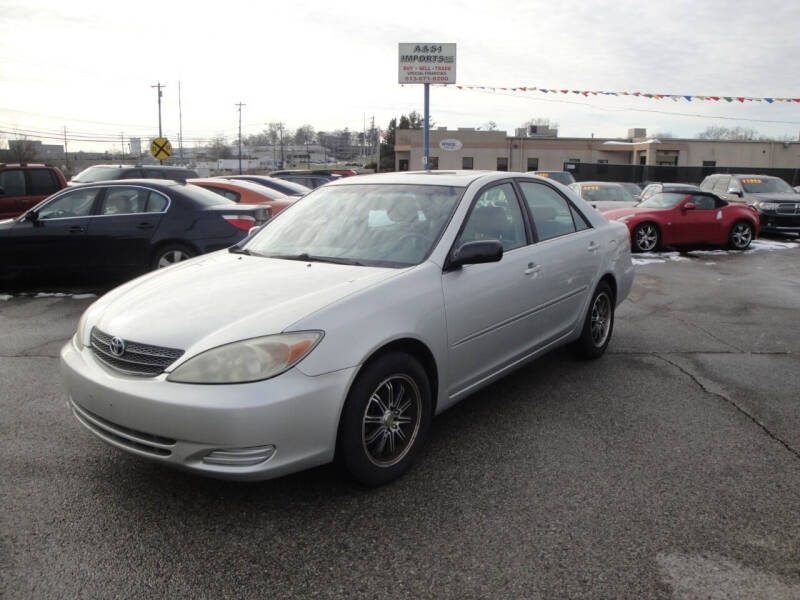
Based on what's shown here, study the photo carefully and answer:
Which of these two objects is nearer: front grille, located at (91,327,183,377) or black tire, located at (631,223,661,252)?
front grille, located at (91,327,183,377)

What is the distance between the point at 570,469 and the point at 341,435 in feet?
4.35

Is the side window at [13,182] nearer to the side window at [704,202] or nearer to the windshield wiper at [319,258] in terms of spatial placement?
the windshield wiper at [319,258]

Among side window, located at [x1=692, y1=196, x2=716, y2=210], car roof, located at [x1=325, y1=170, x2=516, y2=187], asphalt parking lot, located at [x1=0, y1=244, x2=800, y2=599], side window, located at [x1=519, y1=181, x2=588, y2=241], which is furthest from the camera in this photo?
side window, located at [x1=692, y1=196, x2=716, y2=210]

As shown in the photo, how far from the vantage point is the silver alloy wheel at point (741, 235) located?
1434 centimetres

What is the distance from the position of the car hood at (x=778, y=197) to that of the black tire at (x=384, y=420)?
1637 cm

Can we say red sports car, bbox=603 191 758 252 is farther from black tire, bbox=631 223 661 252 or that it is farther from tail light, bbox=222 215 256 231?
tail light, bbox=222 215 256 231

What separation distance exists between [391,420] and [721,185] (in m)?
18.8

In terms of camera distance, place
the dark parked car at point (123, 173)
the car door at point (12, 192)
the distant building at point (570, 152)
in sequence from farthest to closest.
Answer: the distant building at point (570, 152) → the dark parked car at point (123, 173) → the car door at point (12, 192)

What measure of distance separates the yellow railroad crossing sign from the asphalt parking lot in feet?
68.4

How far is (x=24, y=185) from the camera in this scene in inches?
516

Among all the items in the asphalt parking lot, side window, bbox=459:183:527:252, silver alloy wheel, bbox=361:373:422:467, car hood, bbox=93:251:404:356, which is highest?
side window, bbox=459:183:527:252

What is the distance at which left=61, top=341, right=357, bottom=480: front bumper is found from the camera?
2.79 metres

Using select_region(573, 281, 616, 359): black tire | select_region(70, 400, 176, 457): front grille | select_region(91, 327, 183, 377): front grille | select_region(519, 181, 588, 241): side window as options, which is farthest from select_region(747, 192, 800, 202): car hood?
select_region(70, 400, 176, 457): front grille

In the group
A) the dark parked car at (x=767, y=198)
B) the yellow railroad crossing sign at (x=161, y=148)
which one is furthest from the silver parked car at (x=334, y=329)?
the yellow railroad crossing sign at (x=161, y=148)
